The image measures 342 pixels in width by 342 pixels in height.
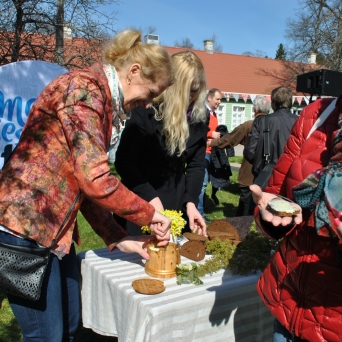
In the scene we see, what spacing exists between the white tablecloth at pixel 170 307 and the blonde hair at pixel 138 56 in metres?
0.95

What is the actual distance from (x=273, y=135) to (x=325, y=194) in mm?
3601

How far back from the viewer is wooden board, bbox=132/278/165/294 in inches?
Result: 69.2

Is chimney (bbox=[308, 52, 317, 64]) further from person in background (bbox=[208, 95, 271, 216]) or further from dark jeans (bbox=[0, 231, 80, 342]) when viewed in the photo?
dark jeans (bbox=[0, 231, 80, 342])

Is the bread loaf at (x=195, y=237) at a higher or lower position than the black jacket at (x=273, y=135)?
lower

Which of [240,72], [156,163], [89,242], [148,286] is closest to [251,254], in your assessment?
[148,286]

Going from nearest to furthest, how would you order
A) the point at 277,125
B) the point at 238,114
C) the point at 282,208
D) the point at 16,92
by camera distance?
1. the point at 282,208
2. the point at 16,92
3. the point at 277,125
4. the point at 238,114

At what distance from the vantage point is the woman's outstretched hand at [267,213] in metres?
1.26

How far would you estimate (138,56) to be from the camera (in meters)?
1.62

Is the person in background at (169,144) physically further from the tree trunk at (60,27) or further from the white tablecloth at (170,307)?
the tree trunk at (60,27)

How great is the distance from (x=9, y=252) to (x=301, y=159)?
43.5 inches

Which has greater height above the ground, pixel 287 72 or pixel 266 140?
pixel 287 72

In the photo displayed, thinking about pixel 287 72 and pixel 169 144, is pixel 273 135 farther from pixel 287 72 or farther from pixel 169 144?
pixel 287 72

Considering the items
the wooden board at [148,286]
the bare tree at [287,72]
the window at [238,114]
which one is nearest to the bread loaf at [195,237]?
the wooden board at [148,286]

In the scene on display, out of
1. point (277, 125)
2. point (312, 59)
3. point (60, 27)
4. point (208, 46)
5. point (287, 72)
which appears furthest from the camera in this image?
point (208, 46)
